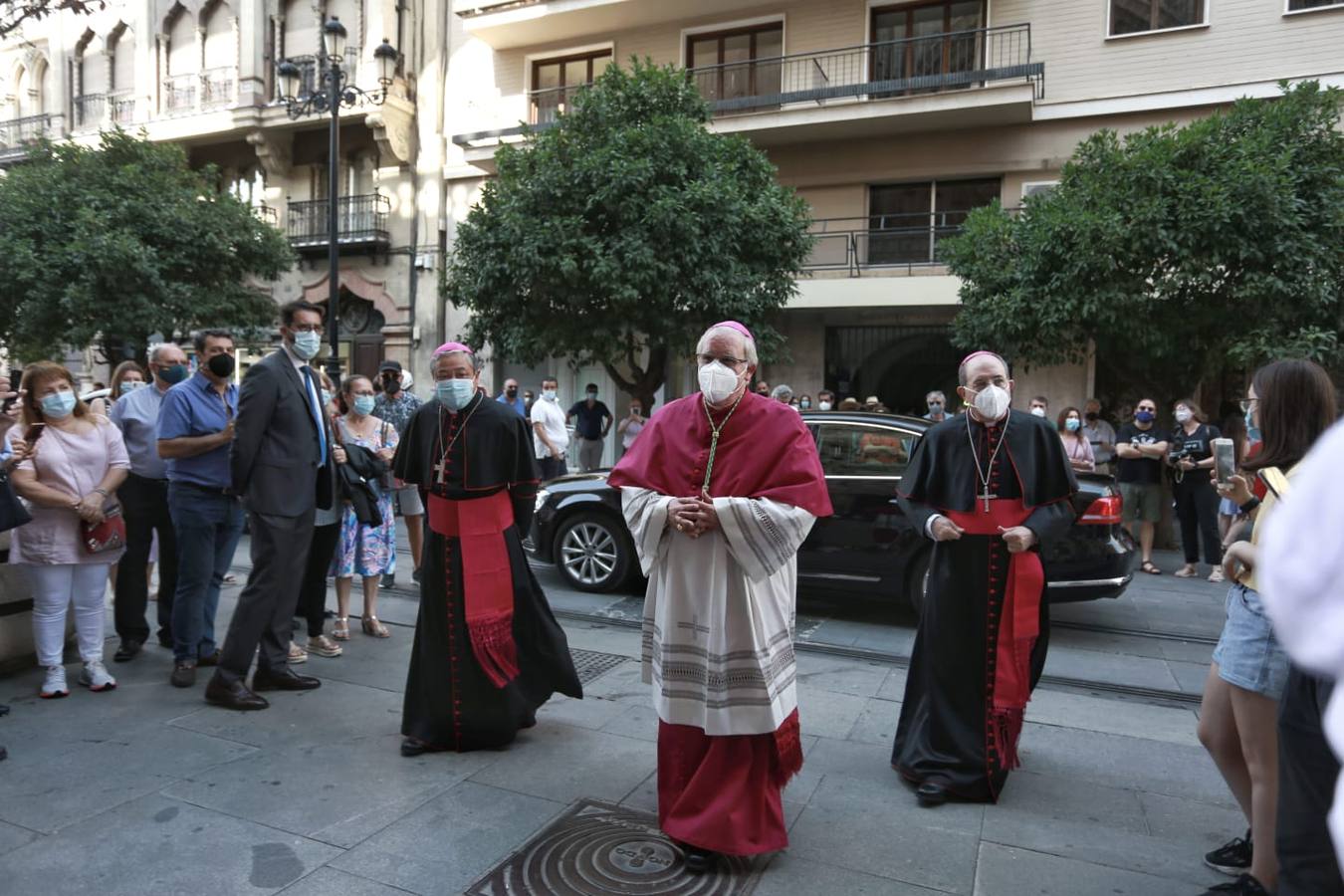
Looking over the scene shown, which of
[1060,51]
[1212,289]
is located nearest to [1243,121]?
[1212,289]

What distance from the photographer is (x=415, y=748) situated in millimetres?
4180

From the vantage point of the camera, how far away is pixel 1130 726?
4.86 m

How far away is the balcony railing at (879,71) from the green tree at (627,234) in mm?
3101

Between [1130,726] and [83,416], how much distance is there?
6.14 m

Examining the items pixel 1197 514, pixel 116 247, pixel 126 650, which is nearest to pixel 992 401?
pixel 126 650

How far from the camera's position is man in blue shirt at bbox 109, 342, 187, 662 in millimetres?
5734

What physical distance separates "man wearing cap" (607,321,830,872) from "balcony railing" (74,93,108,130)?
25.6 metres

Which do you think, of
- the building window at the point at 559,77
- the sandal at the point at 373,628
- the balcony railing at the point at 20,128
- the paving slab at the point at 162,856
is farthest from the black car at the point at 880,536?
the balcony railing at the point at 20,128

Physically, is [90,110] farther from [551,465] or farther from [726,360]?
[726,360]

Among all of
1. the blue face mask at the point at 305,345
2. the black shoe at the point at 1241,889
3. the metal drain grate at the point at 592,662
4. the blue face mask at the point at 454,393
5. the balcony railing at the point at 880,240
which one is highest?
the balcony railing at the point at 880,240

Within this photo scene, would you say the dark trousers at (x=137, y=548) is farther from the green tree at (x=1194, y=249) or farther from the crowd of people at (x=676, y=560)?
the green tree at (x=1194, y=249)

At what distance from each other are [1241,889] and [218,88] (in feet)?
80.2

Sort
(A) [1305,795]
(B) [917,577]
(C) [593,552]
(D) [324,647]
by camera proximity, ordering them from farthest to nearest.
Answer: (C) [593,552] < (B) [917,577] < (D) [324,647] < (A) [1305,795]

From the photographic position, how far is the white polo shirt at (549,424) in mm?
12797
